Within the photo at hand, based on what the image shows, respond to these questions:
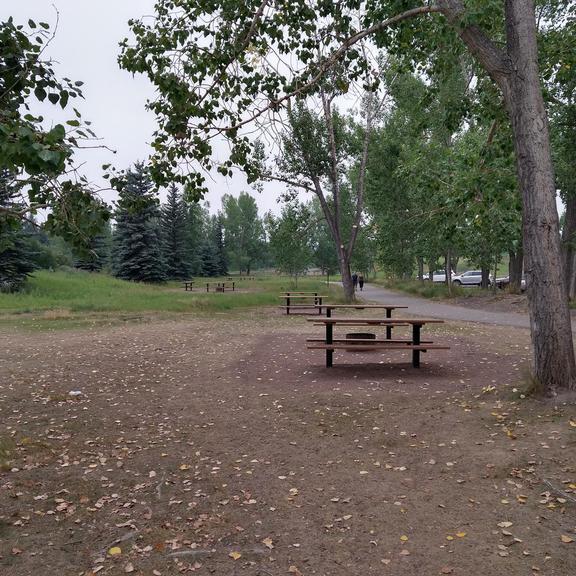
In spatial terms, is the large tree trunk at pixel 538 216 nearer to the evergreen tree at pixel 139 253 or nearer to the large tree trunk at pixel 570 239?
the large tree trunk at pixel 570 239

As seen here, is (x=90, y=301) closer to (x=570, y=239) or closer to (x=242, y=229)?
(x=570, y=239)

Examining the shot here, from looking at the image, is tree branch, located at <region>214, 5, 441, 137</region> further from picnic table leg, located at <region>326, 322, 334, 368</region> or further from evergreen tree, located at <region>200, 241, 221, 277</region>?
evergreen tree, located at <region>200, 241, 221, 277</region>

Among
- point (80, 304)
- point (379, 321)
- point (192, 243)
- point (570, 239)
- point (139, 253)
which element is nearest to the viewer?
point (379, 321)

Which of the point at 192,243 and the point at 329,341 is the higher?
the point at 192,243

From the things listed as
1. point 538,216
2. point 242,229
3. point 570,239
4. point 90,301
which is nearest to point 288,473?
point 538,216

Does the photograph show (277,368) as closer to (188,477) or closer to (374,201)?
(188,477)

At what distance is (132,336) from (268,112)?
7.46m

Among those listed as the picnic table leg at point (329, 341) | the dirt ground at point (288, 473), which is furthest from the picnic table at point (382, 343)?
the dirt ground at point (288, 473)

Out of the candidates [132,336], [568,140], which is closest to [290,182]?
[568,140]

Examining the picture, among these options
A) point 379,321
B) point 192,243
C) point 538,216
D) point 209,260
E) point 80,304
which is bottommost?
point 80,304

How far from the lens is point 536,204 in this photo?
5230 mm

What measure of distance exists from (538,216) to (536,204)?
0.40ft

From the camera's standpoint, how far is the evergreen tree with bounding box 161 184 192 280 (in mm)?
48281

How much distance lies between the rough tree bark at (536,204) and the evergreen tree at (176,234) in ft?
145
